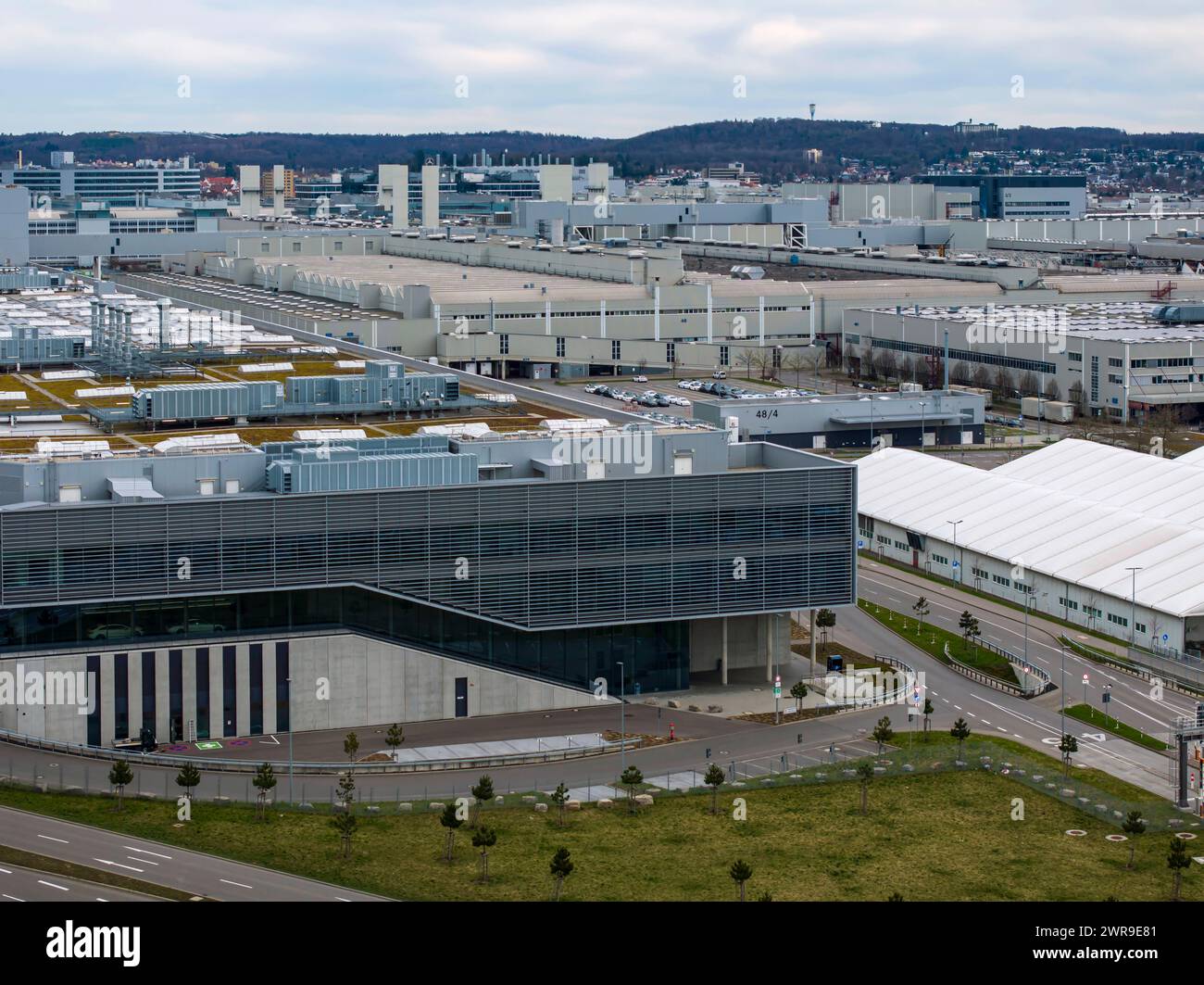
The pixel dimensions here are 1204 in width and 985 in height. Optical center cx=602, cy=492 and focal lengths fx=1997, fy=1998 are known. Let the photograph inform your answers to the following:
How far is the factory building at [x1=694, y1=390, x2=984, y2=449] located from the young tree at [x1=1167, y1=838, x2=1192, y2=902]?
57.4 m

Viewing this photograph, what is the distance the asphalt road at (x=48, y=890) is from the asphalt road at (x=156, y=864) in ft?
0.29

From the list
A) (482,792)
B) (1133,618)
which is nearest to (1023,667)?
(1133,618)

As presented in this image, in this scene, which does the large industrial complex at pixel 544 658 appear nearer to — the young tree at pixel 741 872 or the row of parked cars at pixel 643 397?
the young tree at pixel 741 872

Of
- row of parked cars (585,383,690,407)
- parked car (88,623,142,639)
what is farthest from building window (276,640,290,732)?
row of parked cars (585,383,690,407)

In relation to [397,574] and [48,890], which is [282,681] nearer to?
[397,574]

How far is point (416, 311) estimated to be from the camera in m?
122

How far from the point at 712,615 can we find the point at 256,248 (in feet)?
376

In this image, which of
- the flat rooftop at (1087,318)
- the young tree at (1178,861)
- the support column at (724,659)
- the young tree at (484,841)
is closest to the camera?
the young tree at (1178,861)

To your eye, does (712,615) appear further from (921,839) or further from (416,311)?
(416,311)

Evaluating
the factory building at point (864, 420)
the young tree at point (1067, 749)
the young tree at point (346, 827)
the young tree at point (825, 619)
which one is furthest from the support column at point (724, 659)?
the factory building at point (864, 420)

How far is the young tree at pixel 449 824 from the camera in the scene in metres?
41.9

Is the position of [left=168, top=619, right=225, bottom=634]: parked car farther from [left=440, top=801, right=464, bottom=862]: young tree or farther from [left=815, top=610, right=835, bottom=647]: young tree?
[left=815, top=610, right=835, bottom=647]: young tree

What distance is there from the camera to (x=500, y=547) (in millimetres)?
52938
